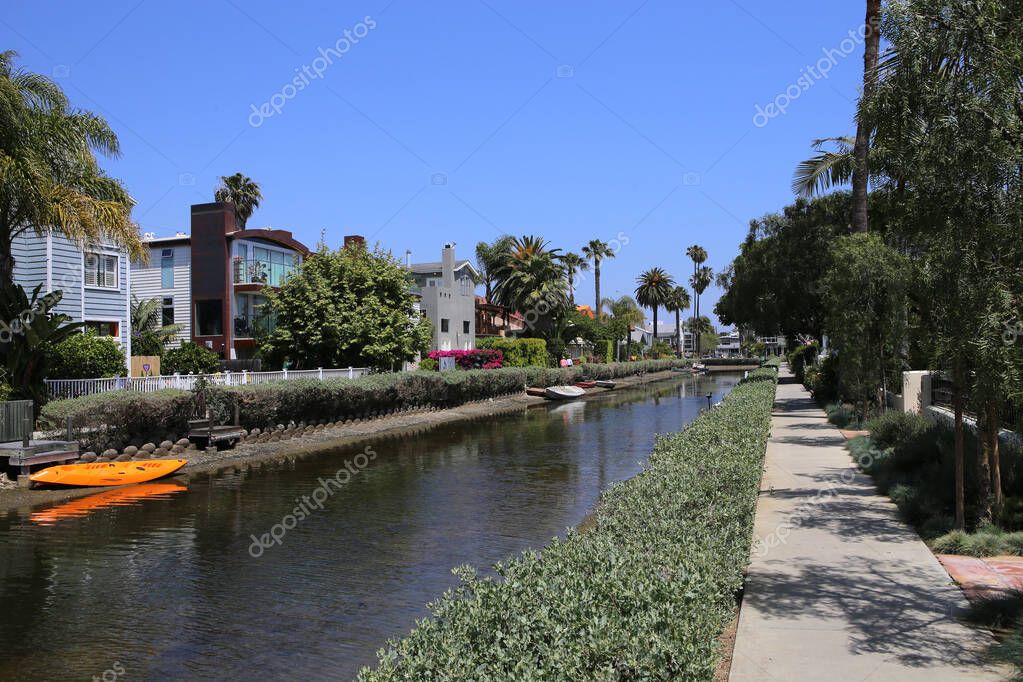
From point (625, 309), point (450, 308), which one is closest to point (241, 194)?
point (450, 308)

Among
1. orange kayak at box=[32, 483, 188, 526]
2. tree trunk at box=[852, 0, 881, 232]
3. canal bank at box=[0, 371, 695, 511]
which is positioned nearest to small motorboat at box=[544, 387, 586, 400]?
canal bank at box=[0, 371, 695, 511]

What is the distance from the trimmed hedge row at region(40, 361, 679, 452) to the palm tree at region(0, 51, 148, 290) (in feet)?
12.9

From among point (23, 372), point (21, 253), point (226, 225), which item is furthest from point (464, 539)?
point (226, 225)

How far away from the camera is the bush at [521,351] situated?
57094 mm

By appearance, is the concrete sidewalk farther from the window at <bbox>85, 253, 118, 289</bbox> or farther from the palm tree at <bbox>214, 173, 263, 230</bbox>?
the palm tree at <bbox>214, 173, 263, 230</bbox>

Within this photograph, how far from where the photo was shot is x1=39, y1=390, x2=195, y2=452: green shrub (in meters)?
20.1

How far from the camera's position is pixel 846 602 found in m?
7.59

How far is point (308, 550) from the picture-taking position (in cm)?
1292

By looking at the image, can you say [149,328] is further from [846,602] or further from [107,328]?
[846,602]

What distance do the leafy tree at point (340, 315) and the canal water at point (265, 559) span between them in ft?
43.2

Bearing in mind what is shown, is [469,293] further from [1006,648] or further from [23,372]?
[1006,648]

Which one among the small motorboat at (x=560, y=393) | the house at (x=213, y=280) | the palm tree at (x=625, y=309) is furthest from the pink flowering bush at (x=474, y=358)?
the palm tree at (x=625, y=309)

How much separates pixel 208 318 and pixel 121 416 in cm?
2403

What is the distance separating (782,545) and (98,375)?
21.9 metres
